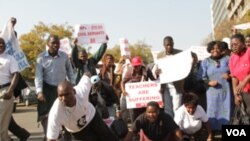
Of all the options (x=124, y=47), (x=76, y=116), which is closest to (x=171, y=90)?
(x=76, y=116)

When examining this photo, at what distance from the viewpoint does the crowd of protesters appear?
231 inches

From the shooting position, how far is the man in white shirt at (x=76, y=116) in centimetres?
484

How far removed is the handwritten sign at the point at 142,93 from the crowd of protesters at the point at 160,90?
0.08 m

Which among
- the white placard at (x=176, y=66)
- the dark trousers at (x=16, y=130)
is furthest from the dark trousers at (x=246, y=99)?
the dark trousers at (x=16, y=130)

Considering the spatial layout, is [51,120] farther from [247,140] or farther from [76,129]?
[247,140]

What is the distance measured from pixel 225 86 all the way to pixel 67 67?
2.40 metres

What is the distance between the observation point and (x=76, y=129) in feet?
17.4

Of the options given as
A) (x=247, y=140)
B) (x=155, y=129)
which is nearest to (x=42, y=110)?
(x=155, y=129)

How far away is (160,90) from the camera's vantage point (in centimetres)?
706

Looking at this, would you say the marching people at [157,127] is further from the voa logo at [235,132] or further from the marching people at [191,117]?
the voa logo at [235,132]

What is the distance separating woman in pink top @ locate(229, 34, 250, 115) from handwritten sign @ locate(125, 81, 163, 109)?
1431mm

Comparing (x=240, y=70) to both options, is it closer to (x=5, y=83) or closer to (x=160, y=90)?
(x=160, y=90)

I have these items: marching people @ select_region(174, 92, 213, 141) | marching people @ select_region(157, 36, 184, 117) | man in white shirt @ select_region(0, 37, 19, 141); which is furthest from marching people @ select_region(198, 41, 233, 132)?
man in white shirt @ select_region(0, 37, 19, 141)

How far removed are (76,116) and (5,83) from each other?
1893mm
